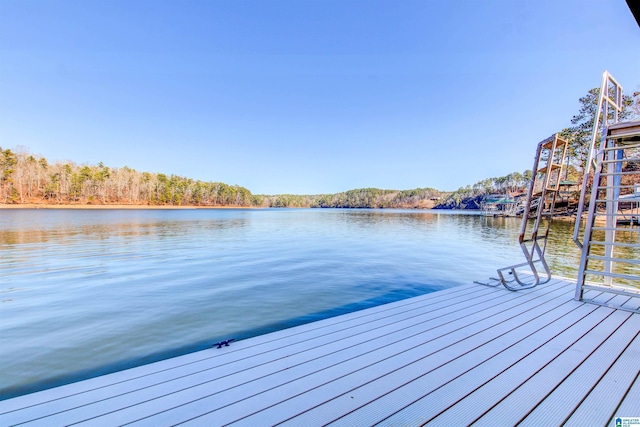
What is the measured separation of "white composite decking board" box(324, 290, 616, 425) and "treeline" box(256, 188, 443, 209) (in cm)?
10094

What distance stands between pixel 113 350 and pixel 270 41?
27464 mm

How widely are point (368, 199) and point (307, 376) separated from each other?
4191 inches

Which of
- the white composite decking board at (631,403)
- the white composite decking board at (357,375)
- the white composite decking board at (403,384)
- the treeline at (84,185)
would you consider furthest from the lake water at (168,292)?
the treeline at (84,185)

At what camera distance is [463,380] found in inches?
56.8

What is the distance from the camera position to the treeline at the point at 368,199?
102 metres

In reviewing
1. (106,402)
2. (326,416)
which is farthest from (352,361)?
(106,402)

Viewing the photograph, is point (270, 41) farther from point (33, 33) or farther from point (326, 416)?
point (326, 416)

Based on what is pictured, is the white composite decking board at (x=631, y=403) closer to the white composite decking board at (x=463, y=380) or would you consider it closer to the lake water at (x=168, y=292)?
the white composite decking board at (x=463, y=380)

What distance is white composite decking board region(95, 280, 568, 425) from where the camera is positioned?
1254 millimetres

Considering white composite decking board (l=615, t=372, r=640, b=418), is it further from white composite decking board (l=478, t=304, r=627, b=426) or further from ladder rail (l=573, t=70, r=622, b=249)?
ladder rail (l=573, t=70, r=622, b=249)

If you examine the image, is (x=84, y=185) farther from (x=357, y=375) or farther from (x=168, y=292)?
(x=357, y=375)

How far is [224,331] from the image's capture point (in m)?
3.27

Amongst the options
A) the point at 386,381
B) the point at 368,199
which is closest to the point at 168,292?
the point at 386,381

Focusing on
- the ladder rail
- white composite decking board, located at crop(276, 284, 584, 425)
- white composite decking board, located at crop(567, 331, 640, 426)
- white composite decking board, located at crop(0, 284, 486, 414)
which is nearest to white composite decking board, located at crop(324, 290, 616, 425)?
white composite decking board, located at crop(276, 284, 584, 425)
